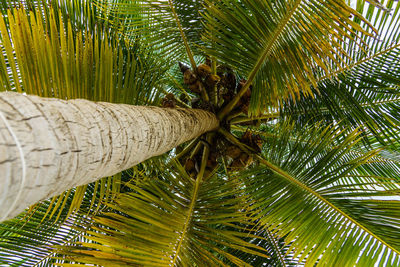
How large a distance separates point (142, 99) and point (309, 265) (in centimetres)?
137

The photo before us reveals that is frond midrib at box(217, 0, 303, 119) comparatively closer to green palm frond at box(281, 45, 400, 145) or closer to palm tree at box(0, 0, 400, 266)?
palm tree at box(0, 0, 400, 266)

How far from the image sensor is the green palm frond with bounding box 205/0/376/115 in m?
1.33

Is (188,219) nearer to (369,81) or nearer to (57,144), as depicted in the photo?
(57,144)

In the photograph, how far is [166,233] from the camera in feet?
4.23

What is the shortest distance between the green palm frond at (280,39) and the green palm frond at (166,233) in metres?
0.68

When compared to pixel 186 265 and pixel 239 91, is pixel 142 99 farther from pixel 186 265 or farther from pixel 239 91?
pixel 186 265

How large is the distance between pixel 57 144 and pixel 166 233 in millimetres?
798

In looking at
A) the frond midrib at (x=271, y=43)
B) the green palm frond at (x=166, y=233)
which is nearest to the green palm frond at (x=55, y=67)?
the green palm frond at (x=166, y=233)

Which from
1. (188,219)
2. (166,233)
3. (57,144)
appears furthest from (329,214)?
Result: (57,144)

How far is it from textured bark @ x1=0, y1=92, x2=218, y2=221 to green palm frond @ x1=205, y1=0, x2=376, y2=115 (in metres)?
0.77

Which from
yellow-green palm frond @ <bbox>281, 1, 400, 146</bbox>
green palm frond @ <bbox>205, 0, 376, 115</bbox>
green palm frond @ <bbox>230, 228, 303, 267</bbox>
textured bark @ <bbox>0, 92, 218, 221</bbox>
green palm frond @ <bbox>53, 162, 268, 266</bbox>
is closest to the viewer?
textured bark @ <bbox>0, 92, 218, 221</bbox>

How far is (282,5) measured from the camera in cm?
138

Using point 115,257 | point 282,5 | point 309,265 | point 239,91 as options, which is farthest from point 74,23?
point 309,265

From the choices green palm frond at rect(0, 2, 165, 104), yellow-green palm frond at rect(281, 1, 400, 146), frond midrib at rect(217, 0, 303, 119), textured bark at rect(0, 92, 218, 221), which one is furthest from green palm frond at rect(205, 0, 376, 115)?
textured bark at rect(0, 92, 218, 221)
